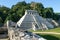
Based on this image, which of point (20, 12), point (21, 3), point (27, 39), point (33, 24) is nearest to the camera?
point (27, 39)

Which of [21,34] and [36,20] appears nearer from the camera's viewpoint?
[21,34]

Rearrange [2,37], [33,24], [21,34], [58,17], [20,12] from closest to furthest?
1. [21,34]
2. [2,37]
3. [33,24]
4. [20,12]
5. [58,17]

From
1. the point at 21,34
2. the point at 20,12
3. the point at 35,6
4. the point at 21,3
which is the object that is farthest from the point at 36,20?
the point at 21,34

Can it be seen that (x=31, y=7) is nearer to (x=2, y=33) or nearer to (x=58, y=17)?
(x=58, y=17)

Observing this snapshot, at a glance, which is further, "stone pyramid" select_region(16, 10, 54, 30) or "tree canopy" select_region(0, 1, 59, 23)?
"tree canopy" select_region(0, 1, 59, 23)

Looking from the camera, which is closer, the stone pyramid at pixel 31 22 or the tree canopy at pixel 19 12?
the stone pyramid at pixel 31 22

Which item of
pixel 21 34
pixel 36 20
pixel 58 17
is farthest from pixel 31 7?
pixel 21 34

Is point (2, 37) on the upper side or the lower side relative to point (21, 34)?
lower

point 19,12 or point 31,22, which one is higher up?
point 19,12

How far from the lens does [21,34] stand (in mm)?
8859

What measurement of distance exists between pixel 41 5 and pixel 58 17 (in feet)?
30.7

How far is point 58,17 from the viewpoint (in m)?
105

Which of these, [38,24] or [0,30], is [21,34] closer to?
[0,30]

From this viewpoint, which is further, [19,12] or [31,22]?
[19,12]
